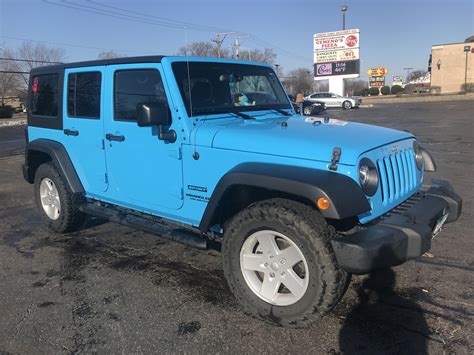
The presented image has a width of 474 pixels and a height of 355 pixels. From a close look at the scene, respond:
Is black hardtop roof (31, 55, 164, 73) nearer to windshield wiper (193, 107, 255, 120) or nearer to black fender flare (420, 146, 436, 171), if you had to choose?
windshield wiper (193, 107, 255, 120)

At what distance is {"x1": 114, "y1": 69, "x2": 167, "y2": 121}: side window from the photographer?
13.1ft

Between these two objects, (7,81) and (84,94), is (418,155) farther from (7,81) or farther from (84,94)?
(7,81)

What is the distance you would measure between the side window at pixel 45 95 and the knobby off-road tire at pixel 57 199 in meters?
0.67

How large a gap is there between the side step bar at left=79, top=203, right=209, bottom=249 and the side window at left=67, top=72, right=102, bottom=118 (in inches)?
39.4

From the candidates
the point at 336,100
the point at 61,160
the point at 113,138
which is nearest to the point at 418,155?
the point at 113,138

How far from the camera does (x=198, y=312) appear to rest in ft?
11.4

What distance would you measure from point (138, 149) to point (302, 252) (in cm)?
194

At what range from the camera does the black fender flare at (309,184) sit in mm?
2803

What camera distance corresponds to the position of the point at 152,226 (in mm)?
4121

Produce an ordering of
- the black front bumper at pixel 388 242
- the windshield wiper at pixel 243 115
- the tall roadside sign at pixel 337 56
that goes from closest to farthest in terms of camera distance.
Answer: the black front bumper at pixel 388 242 → the windshield wiper at pixel 243 115 → the tall roadside sign at pixel 337 56

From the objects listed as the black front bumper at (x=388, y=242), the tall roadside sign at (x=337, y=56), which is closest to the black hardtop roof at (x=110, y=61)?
the black front bumper at (x=388, y=242)

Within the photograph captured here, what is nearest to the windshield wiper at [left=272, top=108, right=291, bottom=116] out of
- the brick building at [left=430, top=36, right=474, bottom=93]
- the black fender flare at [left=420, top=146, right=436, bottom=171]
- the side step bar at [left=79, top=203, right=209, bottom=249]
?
the black fender flare at [left=420, top=146, right=436, bottom=171]

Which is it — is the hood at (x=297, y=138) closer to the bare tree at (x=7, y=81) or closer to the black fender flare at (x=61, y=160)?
the black fender flare at (x=61, y=160)

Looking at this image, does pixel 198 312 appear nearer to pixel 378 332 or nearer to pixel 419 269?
pixel 378 332
